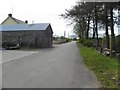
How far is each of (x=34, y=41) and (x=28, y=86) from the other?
38133mm

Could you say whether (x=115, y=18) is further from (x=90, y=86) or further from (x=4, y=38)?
(x=4, y=38)

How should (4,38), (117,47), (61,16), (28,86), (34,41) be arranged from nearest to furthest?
(28,86) → (117,47) → (61,16) → (34,41) → (4,38)

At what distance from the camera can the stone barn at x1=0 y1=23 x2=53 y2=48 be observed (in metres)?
46.2

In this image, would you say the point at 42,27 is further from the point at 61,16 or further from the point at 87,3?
the point at 87,3

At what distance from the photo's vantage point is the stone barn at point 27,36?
46.2 meters

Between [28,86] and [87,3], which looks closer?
[28,86]

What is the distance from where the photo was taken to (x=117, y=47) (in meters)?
25.5

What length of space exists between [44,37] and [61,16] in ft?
20.6

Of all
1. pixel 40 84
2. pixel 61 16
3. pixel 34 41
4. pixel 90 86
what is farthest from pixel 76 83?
pixel 34 41

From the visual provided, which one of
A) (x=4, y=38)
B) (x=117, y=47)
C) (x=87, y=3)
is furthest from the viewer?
(x=4, y=38)

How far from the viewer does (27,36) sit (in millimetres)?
47062

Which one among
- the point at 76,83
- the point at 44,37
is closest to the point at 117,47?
the point at 76,83

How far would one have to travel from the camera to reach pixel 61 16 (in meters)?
42.7

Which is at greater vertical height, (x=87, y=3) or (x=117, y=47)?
(x=87, y=3)
